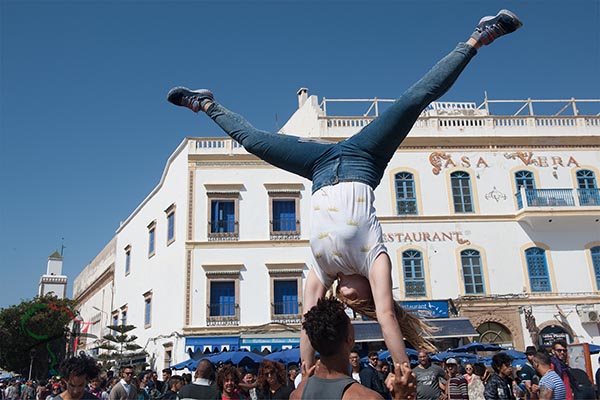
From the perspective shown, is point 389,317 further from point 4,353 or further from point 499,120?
point 4,353

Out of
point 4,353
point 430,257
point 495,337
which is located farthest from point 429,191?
point 4,353

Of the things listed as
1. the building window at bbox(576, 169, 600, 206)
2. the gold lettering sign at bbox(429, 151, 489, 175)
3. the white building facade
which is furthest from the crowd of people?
the building window at bbox(576, 169, 600, 206)

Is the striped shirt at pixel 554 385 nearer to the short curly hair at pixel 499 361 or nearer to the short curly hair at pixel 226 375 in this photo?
the short curly hair at pixel 499 361

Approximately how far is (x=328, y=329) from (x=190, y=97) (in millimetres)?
2024

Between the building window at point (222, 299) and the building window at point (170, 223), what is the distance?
3161 millimetres

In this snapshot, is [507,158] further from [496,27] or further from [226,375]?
[496,27]

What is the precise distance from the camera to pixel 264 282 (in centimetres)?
2184

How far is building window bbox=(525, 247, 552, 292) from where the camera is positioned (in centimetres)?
2161

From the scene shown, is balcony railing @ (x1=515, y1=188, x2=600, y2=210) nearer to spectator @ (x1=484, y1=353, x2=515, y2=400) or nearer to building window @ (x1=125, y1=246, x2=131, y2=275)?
spectator @ (x1=484, y1=353, x2=515, y2=400)

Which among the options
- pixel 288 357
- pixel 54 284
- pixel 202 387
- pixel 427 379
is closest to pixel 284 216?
pixel 288 357

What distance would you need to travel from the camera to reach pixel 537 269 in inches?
859

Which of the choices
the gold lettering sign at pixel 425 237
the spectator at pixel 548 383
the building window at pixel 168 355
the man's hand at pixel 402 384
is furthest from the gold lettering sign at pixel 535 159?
the man's hand at pixel 402 384

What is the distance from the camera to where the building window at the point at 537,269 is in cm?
2161

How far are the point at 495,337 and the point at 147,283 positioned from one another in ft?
48.1
